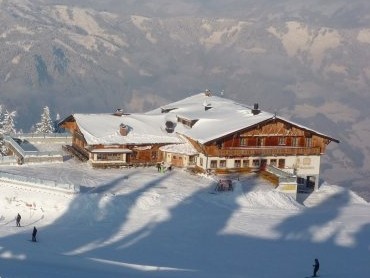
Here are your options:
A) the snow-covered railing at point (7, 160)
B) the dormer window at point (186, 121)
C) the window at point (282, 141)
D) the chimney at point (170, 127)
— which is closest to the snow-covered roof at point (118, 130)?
the chimney at point (170, 127)

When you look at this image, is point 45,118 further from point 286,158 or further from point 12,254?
point 12,254

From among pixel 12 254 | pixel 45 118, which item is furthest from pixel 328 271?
pixel 45 118

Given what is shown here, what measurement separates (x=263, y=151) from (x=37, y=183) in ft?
76.6

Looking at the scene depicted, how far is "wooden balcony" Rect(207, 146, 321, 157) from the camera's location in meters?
68.0

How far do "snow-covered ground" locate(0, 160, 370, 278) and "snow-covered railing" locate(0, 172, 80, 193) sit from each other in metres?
0.49

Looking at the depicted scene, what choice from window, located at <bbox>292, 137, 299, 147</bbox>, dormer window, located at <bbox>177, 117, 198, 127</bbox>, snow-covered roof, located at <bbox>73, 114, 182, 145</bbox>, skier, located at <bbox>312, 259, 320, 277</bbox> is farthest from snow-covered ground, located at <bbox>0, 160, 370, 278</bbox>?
dormer window, located at <bbox>177, 117, 198, 127</bbox>

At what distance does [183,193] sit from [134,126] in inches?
579

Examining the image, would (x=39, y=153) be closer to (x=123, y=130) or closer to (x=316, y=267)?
(x=123, y=130)

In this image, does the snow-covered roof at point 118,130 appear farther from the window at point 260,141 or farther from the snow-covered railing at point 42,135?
the window at point 260,141

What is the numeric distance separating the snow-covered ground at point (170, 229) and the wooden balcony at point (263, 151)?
275cm

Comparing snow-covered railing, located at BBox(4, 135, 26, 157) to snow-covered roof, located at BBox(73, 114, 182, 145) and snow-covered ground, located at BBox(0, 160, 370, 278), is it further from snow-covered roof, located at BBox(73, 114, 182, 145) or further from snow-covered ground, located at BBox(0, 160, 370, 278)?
snow-covered roof, located at BBox(73, 114, 182, 145)

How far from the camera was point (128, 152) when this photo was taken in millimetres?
68500

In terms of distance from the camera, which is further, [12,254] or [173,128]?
[173,128]

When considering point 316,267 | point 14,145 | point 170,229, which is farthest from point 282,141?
point 316,267
